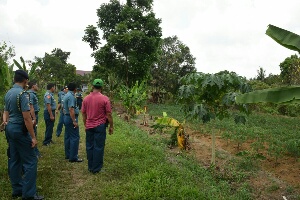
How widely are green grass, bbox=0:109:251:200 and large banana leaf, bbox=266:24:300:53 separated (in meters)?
2.75

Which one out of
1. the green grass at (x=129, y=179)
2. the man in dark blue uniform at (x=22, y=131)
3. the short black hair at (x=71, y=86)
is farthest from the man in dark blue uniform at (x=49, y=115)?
the man in dark blue uniform at (x=22, y=131)

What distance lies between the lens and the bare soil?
602 cm

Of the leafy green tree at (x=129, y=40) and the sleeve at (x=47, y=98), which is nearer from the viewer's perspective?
the sleeve at (x=47, y=98)

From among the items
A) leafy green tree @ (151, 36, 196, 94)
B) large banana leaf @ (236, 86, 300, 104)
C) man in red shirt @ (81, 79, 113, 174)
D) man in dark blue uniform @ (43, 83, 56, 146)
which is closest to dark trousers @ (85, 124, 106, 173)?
man in red shirt @ (81, 79, 113, 174)

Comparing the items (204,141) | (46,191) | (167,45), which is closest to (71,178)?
(46,191)

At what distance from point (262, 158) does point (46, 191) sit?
579 cm

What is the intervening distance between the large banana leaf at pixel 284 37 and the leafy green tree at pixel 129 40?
59.6 ft

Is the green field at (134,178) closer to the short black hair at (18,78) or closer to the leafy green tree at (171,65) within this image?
the short black hair at (18,78)

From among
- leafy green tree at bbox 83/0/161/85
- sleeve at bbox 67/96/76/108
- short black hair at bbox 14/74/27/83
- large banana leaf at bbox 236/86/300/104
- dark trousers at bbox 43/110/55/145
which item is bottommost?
dark trousers at bbox 43/110/55/145

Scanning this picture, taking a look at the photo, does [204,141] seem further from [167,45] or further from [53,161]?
[167,45]

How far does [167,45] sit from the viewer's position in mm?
30688

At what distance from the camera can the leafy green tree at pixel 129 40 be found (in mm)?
22828

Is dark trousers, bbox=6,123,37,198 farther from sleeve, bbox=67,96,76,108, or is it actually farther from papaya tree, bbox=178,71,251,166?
papaya tree, bbox=178,71,251,166

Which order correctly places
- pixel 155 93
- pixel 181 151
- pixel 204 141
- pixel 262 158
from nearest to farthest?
pixel 262 158, pixel 181 151, pixel 204 141, pixel 155 93
